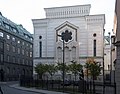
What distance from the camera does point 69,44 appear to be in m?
85.7

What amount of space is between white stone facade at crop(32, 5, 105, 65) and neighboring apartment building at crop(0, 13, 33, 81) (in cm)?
967

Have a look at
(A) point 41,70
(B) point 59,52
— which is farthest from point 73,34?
(A) point 41,70

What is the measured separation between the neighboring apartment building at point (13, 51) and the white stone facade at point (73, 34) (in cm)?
967

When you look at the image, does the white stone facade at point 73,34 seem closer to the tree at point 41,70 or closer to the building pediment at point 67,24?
the building pediment at point 67,24

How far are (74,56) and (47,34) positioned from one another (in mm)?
10710

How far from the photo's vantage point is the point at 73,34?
281 feet

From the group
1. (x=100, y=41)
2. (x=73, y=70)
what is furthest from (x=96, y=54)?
(x=73, y=70)

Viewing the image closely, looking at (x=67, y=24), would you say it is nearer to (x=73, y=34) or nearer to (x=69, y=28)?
(x=69, y=28)

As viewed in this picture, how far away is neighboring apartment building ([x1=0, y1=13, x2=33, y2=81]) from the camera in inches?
3524

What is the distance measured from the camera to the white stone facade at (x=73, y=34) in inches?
3295

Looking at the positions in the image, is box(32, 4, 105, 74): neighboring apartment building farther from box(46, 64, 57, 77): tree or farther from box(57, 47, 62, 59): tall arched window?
box(46, 64, 57, 77): tree

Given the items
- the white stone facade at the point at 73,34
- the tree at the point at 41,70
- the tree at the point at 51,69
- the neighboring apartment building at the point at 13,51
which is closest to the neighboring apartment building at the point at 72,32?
the white stone facade at the point at 73,34

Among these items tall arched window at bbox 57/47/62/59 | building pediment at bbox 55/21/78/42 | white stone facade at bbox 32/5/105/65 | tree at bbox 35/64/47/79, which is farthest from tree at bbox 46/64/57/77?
building pediment at bbox 55/21/78/42

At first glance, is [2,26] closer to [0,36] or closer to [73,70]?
[0,36]
